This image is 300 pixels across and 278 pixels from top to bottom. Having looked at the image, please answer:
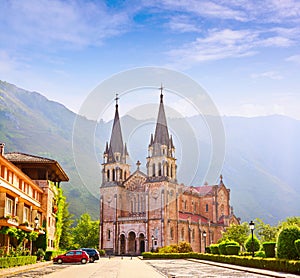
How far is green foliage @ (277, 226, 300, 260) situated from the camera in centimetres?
2614

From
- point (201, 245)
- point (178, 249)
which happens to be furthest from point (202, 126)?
point (201, 245)

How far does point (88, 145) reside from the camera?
7648 inches

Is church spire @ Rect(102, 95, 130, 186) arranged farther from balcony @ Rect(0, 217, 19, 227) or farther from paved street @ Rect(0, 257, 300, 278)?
paved street @ Rect(0, 257, 300, 278)

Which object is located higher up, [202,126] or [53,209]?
[202,126]

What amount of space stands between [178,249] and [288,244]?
4009 centimetres

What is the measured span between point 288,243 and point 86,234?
83530 millimetres

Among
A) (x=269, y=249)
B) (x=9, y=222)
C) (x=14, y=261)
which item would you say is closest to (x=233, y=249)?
(x=269, y=249)

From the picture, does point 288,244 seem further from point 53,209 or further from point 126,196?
point 126,196

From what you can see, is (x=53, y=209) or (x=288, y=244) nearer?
(x=288, y=244)

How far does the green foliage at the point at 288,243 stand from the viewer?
26.1 metres

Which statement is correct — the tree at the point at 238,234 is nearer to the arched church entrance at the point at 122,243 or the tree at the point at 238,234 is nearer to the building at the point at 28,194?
the arched church entrance at the point at 122,243

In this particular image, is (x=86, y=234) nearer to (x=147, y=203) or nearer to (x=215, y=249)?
(x=147, y=203)

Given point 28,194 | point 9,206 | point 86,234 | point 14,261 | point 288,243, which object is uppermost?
point 28,194

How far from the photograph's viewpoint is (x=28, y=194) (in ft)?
142
